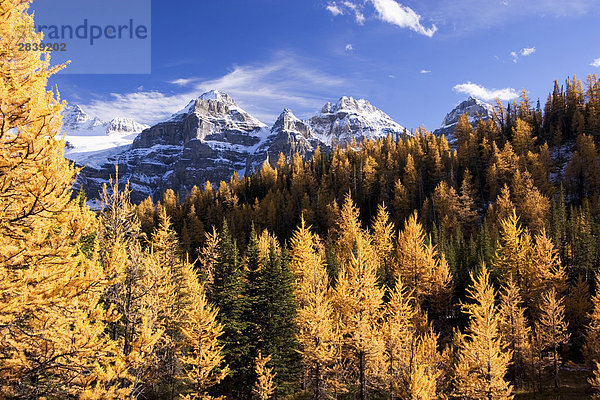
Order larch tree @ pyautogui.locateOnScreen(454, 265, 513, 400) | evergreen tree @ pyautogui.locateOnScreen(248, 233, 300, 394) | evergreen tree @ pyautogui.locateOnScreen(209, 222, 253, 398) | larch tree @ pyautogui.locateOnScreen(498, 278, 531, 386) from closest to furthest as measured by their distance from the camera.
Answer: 1. larch tree @ pyautogui.locateOnScreen(454, 265, 513, 400)
2. evergreen tree @ pyautogui.locateOnScreen(209, 222, 253, 398)
3. evergreen tree @ pyautogui.locateOnScreen(248, 233, 300, 394)
4. larch tree @ pyautogui.locateOnScreen(498, 278, 531, 386)

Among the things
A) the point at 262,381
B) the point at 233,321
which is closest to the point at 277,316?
the point at 233,321

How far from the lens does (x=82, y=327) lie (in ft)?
26.1

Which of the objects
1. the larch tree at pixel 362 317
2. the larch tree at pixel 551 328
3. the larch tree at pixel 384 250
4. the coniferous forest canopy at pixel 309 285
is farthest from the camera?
the larch tree at pixel 384 250

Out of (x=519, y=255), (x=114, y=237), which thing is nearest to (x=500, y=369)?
(x=519, y=255)

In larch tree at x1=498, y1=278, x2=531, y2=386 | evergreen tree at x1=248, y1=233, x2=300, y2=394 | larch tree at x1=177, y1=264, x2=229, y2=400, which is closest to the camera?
larch tree at x1=177, y1=264, x2=229, y2=400

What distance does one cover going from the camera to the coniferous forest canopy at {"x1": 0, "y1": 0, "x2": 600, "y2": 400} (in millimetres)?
5633

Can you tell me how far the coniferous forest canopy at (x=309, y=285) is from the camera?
18.5ft

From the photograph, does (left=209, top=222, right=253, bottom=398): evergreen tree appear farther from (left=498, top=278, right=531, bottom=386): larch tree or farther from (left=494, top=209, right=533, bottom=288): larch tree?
(left=494, top=209, right=533, bottom=288): larch tree

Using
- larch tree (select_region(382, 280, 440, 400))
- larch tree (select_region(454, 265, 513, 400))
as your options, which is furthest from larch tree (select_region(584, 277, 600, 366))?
larch tree (select_region(382, 280, 440, 400))

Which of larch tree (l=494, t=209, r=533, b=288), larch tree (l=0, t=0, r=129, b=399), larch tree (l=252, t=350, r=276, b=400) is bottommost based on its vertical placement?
larch tree (l=252, t=350, r=276, b=400)

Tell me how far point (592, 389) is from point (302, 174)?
71862 mm

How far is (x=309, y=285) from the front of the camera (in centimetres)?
2525

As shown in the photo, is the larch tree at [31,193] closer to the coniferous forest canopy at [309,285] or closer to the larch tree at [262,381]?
the coniferous forest canopy at [309,285]

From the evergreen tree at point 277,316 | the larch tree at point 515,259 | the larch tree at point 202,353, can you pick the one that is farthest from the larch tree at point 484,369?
the larch tree at point 202,353
